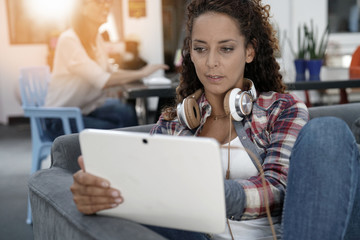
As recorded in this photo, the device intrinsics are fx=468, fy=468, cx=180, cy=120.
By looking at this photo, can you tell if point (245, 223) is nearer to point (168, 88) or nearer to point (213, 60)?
point (213, 60)

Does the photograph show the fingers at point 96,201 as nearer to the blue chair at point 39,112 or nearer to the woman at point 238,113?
the woman at point 238,113

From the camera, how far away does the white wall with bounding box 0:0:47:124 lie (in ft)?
19.9

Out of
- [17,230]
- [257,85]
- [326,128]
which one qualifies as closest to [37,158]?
[17,230]

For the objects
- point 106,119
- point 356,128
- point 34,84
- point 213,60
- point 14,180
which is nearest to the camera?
point 213,60

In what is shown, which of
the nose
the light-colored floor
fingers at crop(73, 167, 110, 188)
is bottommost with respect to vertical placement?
the light-colored floor

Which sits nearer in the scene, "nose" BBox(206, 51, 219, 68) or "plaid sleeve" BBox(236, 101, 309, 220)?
"plaid sleeve" BBox(236, 101, 309, 220)

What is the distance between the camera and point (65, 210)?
1073mm

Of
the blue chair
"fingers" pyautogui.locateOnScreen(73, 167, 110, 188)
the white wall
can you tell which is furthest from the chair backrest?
the white wall

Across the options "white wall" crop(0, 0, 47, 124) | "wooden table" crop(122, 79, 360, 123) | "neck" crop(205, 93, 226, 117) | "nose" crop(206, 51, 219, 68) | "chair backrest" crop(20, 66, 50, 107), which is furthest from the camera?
"white wall" crop(0, 0, 47, 124)

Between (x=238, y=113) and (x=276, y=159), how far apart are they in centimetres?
17

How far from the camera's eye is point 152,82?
2.72 meters

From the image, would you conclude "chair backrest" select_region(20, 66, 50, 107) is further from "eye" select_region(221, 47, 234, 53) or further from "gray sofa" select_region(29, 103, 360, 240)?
"eye" select_region(221, 47, 234, 53)

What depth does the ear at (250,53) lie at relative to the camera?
1.39 metres

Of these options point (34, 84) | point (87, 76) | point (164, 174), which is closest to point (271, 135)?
point (164, 174)
